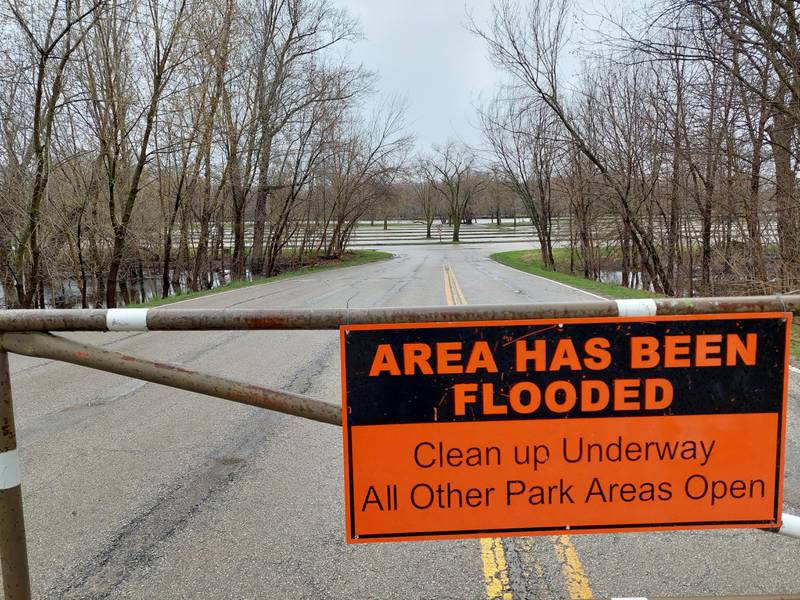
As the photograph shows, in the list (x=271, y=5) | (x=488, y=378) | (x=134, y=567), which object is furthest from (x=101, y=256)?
(x=488, y=378)

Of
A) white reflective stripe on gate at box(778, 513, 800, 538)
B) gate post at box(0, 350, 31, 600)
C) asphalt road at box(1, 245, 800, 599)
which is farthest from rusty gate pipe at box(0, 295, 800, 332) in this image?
asphalt road at box(1, 245, 800, 599)

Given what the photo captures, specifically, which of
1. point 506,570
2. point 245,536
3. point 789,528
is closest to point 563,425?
point 789,528

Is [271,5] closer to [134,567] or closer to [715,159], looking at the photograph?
[715,159]

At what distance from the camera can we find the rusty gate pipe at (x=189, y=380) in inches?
81.3

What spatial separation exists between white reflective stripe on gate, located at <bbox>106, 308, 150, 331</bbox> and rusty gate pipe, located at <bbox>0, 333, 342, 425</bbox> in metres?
0.10

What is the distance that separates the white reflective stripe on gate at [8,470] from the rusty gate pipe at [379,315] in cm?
45

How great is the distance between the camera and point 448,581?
270 centimetres

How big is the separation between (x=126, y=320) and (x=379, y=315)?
3.11 ft

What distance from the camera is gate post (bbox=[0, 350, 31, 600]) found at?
78.7 inches

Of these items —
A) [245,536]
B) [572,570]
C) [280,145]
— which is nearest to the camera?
[572,570]

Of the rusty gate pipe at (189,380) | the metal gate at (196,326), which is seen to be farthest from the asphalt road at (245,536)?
the rusty gate pipe at (189,380)

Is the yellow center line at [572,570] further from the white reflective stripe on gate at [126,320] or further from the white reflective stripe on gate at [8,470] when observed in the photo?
the white reflective stripe on gate at [8,470]

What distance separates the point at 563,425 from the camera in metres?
2.10

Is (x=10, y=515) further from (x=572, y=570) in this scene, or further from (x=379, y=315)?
(x=572, y=570)
